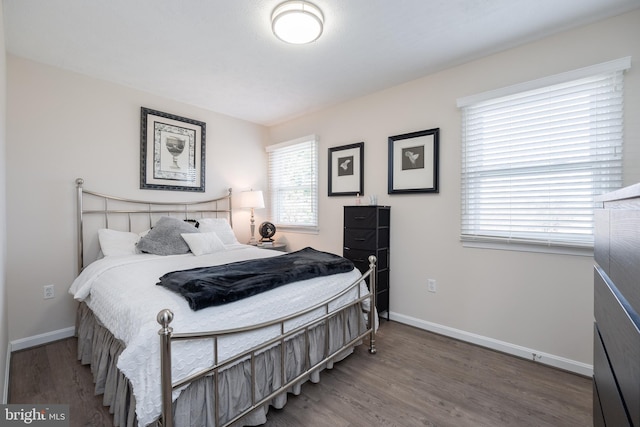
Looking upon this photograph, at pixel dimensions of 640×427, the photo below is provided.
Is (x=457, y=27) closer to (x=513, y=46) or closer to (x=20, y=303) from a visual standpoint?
(x=513, y=46)

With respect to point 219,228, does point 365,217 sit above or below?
above

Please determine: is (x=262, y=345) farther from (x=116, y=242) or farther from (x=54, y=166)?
(x=54, y=166)

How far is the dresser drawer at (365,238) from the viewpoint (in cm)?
291

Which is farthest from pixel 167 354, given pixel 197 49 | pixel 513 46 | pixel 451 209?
pixel 513 46

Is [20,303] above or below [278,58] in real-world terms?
below

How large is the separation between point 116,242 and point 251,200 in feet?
5.27

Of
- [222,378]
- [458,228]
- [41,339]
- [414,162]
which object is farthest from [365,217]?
[41,339]

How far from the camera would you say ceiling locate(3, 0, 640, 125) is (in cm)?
189

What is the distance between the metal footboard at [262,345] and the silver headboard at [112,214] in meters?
2.28

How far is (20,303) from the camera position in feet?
8.15

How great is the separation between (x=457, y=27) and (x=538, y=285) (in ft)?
6.87

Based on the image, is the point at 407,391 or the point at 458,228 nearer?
the point at 407,391

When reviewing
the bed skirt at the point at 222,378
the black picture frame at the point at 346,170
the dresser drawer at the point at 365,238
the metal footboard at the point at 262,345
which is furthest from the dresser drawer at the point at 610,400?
the black picture frame at the point at 346,170

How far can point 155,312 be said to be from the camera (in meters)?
1.37
